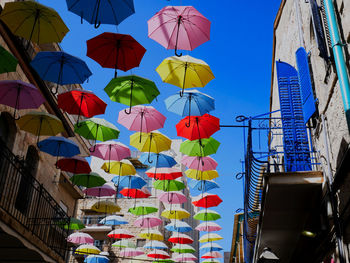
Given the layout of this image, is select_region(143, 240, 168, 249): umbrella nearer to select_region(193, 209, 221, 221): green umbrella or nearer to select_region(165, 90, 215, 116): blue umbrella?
select_region(193, 209, 221, 221): green umbrella

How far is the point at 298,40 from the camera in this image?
10461mm

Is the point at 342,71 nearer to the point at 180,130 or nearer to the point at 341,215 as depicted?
the point at 341,215

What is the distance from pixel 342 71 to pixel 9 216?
7906mm

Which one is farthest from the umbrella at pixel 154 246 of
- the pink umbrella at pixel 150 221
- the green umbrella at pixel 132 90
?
the green umbrella at pixel 132 90

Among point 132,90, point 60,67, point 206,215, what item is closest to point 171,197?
point 206,215

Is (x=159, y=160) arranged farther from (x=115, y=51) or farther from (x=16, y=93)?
(x=16, y=93)

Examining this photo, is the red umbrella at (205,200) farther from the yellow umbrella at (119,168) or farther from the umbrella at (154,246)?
the umbrella at (154,246)

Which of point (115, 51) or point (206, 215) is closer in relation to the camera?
point (115, 51)

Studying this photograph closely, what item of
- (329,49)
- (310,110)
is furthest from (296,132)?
(329,49)

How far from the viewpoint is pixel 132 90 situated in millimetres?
10867

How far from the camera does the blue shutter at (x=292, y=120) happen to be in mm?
8680

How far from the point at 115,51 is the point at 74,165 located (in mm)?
5220

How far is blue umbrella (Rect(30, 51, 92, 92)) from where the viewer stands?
32.7ft

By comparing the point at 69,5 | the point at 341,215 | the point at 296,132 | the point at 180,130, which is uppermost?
the point at 69,5
